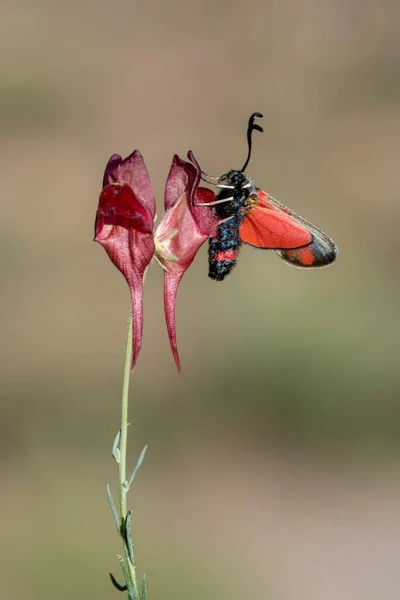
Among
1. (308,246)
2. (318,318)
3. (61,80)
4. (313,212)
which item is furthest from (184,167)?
(61,80)

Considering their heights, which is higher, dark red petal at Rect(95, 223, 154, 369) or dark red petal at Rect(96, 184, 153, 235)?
dark red petal at Rect(96, 184, 153, 235)

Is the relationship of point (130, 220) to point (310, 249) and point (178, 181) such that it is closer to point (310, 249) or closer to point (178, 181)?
point (178, 181)

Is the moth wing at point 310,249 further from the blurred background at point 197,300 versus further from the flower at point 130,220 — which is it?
the blurred background at point 197,300

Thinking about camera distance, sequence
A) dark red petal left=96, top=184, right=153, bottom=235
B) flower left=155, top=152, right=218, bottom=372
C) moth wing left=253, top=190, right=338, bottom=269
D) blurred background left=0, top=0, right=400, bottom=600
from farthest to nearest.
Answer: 1. blurred background left=0, top=0, right=400, bottom=600
2. moth wing left=253, top=190, right=338, bottom=269
3. flower left=155, top=152, right=218, bottom=372
4. dark red petal left=96, top=184, right=153, bottom=235

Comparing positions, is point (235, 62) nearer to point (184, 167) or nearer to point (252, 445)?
point (252, 445)

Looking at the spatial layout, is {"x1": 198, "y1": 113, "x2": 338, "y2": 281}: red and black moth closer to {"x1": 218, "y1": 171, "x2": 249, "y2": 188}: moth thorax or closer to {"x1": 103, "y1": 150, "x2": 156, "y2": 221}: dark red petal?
{"x1": 218, "y1": 171, "x2": 249, "y2": 188}: moth thorax

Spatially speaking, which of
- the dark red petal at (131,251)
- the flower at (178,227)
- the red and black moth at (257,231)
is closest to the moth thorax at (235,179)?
the red and black moth at (257,231)

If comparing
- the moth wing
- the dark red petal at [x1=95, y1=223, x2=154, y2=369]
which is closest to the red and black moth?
the moth wing
